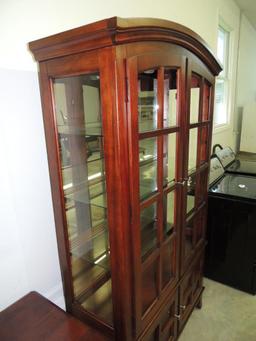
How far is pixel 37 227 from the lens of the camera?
1096 mm

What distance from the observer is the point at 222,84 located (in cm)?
305

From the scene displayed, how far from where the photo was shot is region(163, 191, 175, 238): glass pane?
1147mm

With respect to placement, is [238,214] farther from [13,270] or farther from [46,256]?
[13,270]

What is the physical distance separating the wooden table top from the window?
256 cm

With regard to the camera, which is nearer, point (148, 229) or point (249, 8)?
point (148, 229)

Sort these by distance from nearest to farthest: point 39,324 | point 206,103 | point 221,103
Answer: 1. point 39,324
2. point 206,103
3. point 221,103

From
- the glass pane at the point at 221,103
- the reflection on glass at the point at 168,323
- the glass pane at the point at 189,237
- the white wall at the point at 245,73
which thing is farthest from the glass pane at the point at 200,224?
the white wall at the point at 245,73

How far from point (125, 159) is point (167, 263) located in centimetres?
75

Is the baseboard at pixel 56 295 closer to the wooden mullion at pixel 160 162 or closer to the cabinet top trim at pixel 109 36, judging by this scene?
the wooden mullion at pixel 160 162

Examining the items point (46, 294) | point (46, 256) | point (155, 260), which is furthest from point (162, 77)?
point (46, 294)

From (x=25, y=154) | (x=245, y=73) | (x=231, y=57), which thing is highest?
(x=231, y=57)

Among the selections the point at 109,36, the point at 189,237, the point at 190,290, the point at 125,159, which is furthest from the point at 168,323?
the point at 109,36

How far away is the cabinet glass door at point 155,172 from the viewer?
2.87 feet

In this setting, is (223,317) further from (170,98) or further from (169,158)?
(170,98)
